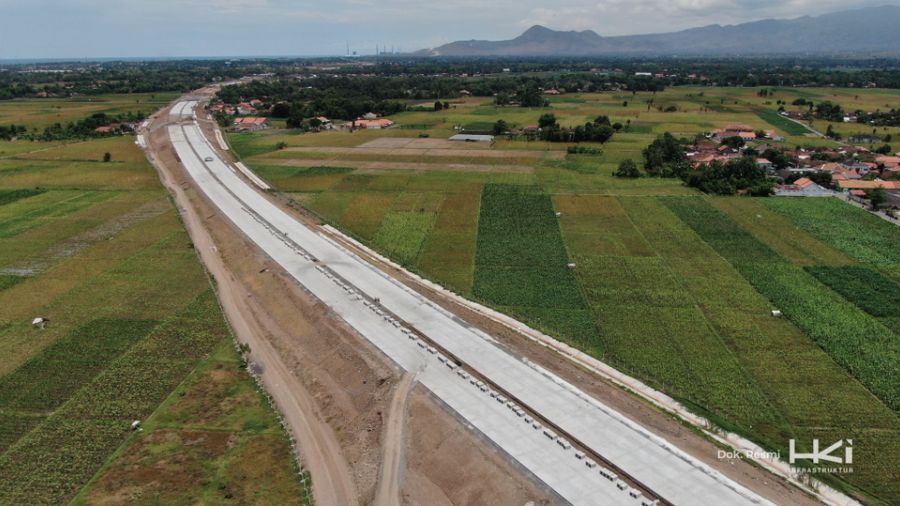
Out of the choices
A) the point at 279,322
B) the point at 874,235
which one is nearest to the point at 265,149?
the point at 279,322

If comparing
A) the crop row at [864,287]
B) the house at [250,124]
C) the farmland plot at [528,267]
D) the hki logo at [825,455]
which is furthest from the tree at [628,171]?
the house at [250,124]

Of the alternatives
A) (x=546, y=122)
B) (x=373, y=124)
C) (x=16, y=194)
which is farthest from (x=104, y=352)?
(x=546, y=122)

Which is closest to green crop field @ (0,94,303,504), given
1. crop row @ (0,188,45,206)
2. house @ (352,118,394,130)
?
crop row @ (0,188,45,206)

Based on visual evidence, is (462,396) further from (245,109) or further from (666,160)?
(245,109)

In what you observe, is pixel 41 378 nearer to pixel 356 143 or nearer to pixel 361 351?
pixel 361 351

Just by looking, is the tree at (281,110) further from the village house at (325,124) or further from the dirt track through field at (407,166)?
the dirt track through field at (407,166)

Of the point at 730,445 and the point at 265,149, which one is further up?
the point at 265,149

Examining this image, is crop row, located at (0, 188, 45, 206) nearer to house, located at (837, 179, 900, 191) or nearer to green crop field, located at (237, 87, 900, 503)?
green crop field, located at (237, 87, 900, 503)
